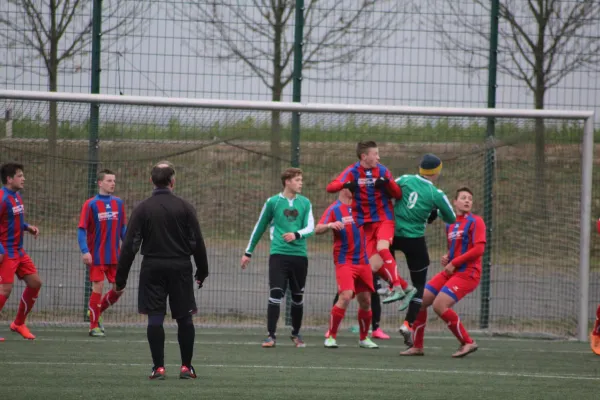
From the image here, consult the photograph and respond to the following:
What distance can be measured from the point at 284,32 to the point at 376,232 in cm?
375

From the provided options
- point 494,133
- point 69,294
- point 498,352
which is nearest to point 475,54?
point 494,133

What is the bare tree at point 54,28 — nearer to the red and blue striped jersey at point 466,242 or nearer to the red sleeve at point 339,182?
the red sleeve at point 339,182

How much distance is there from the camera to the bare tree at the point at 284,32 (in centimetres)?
1228

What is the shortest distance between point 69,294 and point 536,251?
6166mm

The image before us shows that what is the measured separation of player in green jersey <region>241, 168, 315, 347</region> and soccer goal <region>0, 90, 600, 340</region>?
1.71 m

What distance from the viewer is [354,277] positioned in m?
10.0

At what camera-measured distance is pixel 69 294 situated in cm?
1183

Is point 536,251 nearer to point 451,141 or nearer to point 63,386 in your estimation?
point 451,141

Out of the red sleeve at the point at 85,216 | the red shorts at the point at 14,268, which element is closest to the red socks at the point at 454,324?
the red sleeve at the point at 85,216

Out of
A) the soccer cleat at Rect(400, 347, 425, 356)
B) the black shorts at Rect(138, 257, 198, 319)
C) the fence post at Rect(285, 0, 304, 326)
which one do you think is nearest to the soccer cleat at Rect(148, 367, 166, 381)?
the black shorts at Rect(138, 257, 198, 319)

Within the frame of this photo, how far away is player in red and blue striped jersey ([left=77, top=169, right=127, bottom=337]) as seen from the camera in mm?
10797

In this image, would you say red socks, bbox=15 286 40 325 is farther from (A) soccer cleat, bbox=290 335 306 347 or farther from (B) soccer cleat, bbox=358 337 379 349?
(B) soccer cleat, bbox=358 337 379 349

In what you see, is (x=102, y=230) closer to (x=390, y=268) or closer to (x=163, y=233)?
(x=390, y=268)

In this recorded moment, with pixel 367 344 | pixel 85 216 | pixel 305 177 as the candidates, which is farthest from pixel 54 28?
pixel 367 344
